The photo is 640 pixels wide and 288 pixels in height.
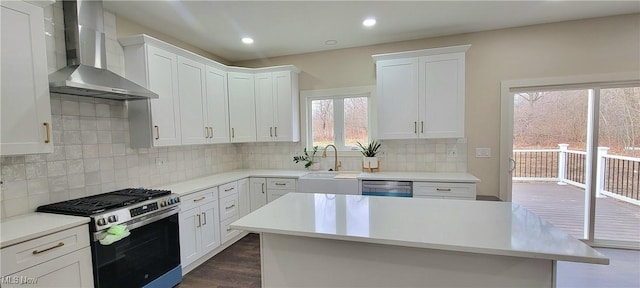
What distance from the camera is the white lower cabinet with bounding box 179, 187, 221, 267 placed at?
8.54ft

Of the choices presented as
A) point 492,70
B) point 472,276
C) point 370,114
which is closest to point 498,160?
point 492,70

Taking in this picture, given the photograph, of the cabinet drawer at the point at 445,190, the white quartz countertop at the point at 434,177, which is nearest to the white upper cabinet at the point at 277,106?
the white quartz countertop at the point at 434,177

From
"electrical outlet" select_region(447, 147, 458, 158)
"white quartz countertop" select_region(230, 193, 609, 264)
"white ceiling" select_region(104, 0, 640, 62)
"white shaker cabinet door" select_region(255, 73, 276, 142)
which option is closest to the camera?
"white quartz countertop" select_region(230, 193, 609, 264)

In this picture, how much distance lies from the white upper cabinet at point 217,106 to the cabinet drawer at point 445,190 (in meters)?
2.51

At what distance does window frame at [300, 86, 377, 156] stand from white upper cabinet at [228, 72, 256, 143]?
29.0 inches

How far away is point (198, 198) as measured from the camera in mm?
2779

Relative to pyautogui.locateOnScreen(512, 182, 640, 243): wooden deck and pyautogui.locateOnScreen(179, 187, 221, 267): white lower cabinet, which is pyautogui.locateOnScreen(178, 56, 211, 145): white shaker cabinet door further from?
pyautogui.locateOnScreen(512, 182, 640, 243): wooden deck

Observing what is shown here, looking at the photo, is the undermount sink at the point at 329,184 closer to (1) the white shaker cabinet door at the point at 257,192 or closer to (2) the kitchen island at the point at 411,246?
(1) the white shaker cabinet door at the point at 257,192

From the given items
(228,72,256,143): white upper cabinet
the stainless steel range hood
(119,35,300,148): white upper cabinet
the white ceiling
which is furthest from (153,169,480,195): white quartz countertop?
the white ceiling

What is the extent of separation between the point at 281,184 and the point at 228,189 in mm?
669

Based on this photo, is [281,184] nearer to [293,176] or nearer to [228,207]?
[293,176]

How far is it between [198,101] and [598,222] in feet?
16.2

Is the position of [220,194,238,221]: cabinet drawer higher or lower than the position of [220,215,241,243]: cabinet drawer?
higher

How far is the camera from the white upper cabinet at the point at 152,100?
2549mm
